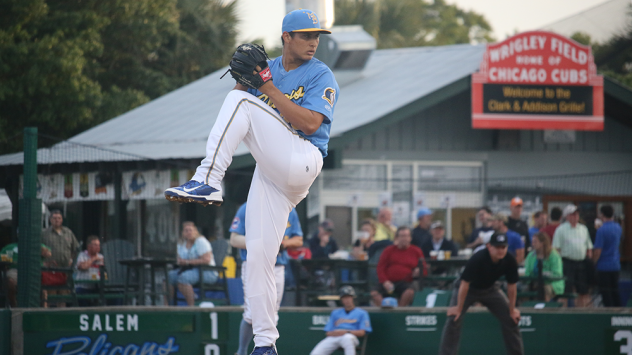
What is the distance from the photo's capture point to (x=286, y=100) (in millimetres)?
4496

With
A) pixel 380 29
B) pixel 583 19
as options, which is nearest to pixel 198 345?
pixel 583 19

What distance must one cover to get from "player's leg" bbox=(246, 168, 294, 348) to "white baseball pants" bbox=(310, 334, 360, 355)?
12.1 ft

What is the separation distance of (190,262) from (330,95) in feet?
20.2

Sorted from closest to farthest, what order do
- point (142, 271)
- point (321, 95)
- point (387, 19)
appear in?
1. point (321, 95)
2. point (142, 271)
3. point (387, 19)

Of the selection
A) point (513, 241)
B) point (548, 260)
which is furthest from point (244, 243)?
point (548, 260)

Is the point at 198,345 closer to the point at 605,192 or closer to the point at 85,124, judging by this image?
the point at 605,192

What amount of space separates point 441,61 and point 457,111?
1586 mm

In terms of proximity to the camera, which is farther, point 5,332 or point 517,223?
point 517,223

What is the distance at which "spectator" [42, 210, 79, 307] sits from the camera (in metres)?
9.10

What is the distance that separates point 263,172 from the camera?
4684 millimetres

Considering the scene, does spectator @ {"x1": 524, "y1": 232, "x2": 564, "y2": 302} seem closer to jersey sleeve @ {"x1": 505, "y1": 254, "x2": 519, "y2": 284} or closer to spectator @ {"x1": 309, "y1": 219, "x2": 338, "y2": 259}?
jersey sleeve @ {"x1": 505, "y1": 254, "x2": 519, "y2": 284}

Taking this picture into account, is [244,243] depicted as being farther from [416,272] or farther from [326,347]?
[416,272]

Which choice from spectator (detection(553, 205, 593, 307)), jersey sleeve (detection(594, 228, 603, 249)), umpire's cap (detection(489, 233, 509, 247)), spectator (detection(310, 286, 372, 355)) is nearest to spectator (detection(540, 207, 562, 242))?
spectator (detection(553, 205, 593, 307))

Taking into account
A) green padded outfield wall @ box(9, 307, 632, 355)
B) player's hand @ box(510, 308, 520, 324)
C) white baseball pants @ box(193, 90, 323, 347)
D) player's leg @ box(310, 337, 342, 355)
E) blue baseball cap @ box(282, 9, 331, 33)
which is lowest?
player's leg @ box(310, 337, 342, 355)
